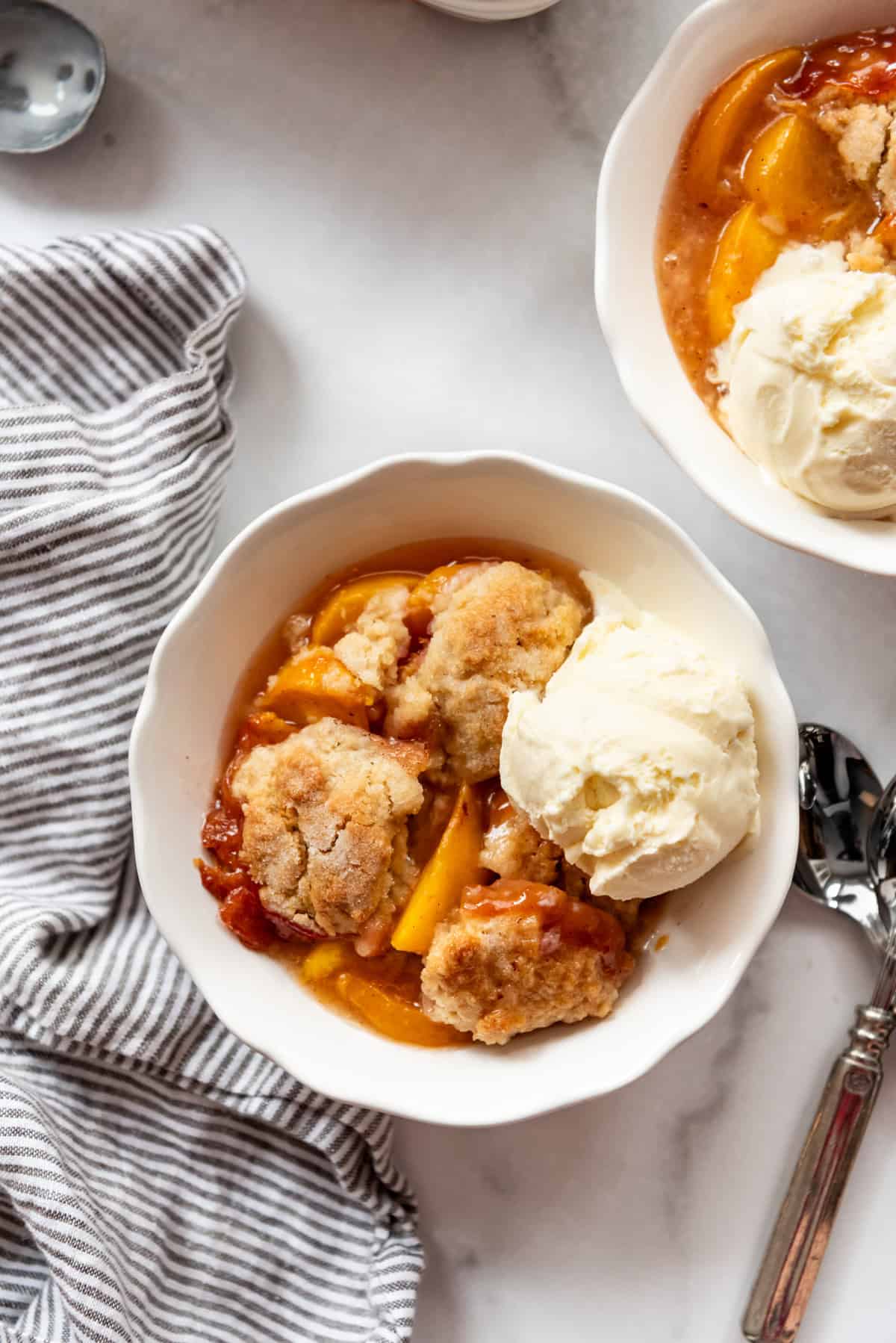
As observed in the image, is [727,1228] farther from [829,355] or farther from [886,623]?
[829,355]

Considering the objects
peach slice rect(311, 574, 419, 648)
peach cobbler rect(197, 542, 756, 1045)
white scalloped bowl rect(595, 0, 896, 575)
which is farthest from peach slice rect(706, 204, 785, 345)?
peach slice rect(311, 574, 419, 648)

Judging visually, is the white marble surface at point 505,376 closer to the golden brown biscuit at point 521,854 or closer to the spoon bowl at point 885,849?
the spoon bowl at point 885,849

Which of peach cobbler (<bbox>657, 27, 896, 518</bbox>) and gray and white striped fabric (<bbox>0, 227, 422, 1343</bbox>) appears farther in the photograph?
gray and white striped fabric (<bbox>0, 227, 422, 1343</bbox>)

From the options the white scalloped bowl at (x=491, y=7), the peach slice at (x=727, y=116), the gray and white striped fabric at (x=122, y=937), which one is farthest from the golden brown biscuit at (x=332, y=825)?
the white scalloped bowl at (x=491, y=7)

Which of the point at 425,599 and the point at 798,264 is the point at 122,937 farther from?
the point at 798,264

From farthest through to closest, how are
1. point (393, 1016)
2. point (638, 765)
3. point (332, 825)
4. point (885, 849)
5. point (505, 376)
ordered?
point (505, 376), point (885, 849), point (393, 1016), point (332, 825), point (638, 765)

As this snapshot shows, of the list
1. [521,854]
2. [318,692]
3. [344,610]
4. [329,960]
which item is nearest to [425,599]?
[344,610]

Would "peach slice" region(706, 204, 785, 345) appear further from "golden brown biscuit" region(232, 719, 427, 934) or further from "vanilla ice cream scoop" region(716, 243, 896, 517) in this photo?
"golden brown biscuit" region(232, 719, 427, 934)
